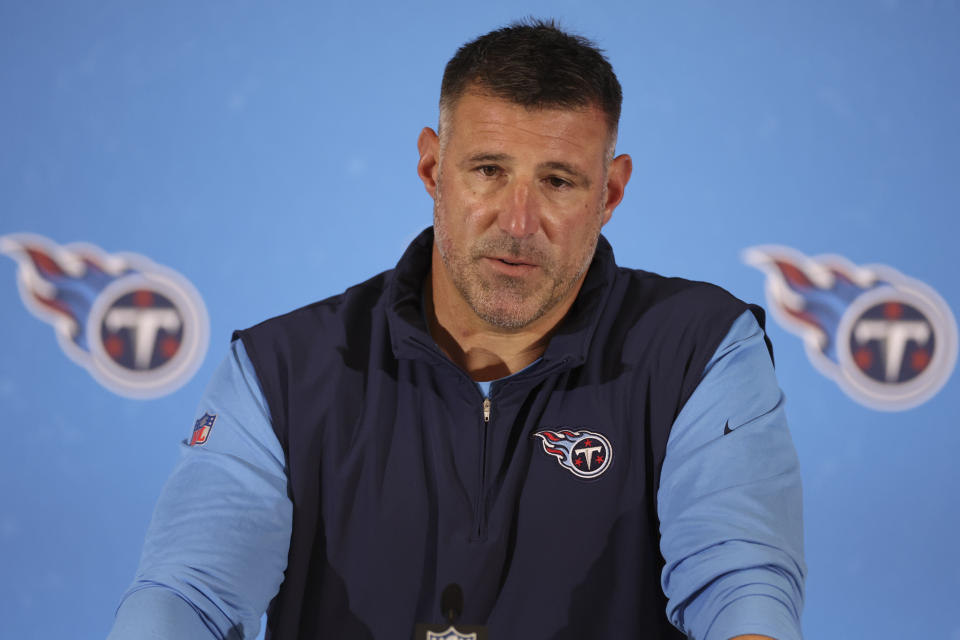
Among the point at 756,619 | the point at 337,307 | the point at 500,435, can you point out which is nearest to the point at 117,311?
the point at 337,307

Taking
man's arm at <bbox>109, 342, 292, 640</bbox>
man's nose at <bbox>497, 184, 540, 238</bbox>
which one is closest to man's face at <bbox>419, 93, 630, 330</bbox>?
man's nose at <bbox>497, 184, 540, 238</bbox>

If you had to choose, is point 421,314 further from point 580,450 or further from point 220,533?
point 220,533

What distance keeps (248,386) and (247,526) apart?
188 mm

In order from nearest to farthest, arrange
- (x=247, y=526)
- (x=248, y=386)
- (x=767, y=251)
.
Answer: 1. (x=247, y=526)
2. (x=248, y=386)
3. (x=767, y=251)

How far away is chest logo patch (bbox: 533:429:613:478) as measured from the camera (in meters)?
1.23

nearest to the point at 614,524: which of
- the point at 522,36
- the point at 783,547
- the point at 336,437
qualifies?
the point at 783,547

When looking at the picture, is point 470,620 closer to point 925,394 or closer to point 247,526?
point 247,526

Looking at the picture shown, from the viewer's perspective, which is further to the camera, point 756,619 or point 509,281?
point 509,281

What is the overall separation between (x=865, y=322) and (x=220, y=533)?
1.75 meters

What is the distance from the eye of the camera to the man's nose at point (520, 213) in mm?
1219

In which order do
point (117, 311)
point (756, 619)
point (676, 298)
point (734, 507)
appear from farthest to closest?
point (117, 311)
point (676, 298)
point (734, 507)
point (756, 619)

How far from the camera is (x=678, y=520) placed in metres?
1.12

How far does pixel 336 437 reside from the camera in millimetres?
1239

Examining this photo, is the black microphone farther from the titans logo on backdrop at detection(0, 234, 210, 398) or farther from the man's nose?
A: the titans logo on backdrop at detection(0, 234, 210, 398)
